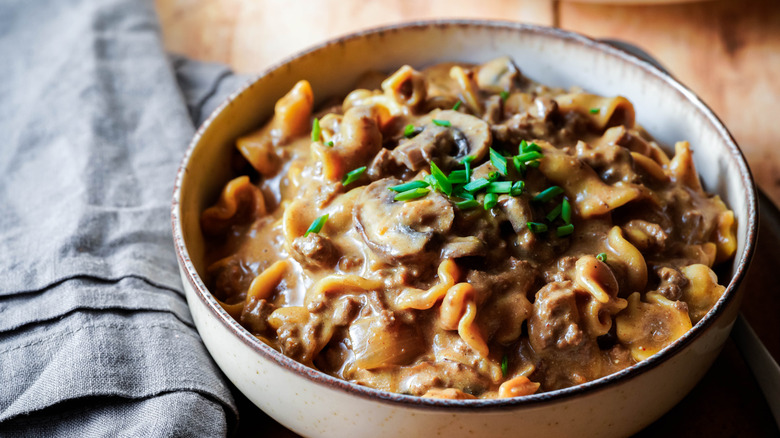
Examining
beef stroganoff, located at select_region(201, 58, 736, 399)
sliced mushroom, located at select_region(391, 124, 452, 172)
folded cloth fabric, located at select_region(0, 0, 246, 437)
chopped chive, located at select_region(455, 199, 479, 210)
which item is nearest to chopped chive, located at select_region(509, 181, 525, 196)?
beef stroganoff, located at select_region(201, 58, 736, 399)

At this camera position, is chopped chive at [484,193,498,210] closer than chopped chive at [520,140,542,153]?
Yes

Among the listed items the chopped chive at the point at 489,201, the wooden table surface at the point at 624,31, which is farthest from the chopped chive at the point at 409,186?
the wooden table surface at the point at 624,31

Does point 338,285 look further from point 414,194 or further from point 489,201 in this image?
point 489,201

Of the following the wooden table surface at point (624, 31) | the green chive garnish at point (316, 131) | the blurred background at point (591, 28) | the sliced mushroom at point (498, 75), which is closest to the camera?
the green chive garnish at point (316, 131)

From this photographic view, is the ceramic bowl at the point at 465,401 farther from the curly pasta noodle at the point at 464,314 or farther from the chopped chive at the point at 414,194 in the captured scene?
the chopped chive at the point at 414,194

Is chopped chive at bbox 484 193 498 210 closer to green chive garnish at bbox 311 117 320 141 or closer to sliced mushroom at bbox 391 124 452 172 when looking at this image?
sliced mushroom at bbox 391 124 452 172

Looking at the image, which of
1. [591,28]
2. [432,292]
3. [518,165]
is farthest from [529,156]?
[591,28]

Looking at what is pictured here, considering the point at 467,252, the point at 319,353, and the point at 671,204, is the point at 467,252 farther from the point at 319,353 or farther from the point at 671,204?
the point at 671,204
